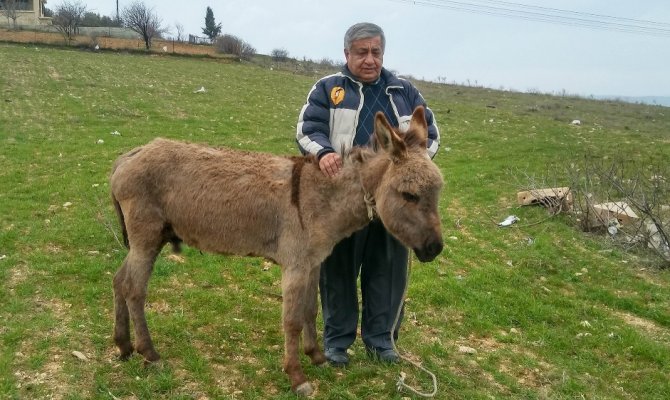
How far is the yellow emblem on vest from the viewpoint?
15.6ft

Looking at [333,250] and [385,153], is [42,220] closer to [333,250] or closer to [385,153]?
[333,250]

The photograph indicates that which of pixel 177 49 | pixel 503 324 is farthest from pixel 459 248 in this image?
pixel 177 49

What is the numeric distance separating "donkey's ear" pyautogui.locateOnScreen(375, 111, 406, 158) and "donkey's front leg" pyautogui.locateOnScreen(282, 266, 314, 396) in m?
1.19

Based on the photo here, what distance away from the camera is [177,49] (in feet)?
163

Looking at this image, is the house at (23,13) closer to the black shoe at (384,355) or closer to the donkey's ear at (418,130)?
the black shoe at (384,355)

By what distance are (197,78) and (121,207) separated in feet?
93.1

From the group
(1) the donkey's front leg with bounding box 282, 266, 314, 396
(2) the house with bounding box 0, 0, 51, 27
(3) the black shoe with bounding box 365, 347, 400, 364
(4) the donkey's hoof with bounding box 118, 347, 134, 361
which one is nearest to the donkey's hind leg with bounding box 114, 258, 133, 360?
(4) the donkey's hoof with bounding box 118, 347, 134, 361

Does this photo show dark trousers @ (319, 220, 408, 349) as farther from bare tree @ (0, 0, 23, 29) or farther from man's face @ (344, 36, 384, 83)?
bare tree @ (0, 0, 23, 29)

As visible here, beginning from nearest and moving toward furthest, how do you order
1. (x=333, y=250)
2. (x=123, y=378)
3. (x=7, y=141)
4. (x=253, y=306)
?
(x=123, y=378) < (x=333, y=250) < (x=253, y=306) < (x=7, y=141)

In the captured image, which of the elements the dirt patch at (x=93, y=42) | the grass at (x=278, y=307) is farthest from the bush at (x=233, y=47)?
the grass at (x=278, y=307)

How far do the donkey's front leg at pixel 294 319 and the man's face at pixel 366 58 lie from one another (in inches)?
67.8

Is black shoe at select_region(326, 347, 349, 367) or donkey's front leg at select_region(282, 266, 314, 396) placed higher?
donkey's front leg at select_region(282, 266, 314, 396)

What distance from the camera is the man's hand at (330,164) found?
4449 mm

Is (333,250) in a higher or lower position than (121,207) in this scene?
lower
